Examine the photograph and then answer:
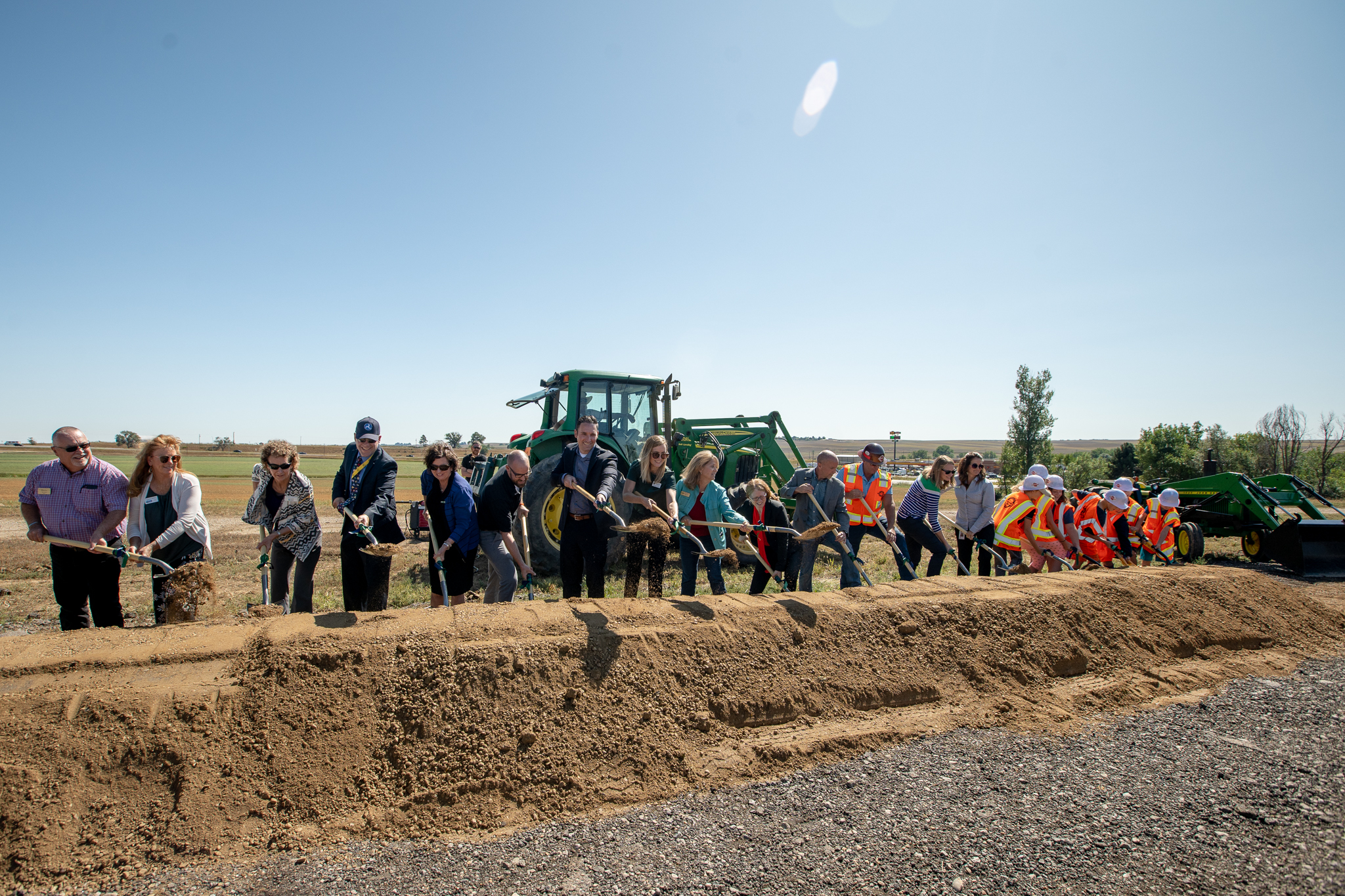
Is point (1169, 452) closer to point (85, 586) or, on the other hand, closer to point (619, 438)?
point (619, 438)

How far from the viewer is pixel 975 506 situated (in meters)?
6.10

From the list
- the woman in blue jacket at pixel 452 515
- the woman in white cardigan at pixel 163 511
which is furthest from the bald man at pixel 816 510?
the woman in white cardigan at pixel 163 511

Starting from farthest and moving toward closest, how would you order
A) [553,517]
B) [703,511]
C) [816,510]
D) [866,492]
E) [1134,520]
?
[1134,520], [553,517], [866,492], [816,510], [703,511]

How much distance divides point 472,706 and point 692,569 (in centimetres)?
209

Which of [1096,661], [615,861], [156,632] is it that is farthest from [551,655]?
[1096,661]

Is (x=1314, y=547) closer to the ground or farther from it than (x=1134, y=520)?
closer to the ground

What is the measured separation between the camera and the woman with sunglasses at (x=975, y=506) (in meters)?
6.05

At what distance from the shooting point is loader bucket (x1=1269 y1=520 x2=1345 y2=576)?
7.95 metres

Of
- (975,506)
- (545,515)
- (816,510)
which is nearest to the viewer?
(816,510)

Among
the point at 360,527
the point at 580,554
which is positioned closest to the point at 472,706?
the point at 360,527

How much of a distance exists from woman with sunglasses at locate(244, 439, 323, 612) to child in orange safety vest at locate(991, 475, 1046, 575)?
18.7 ft

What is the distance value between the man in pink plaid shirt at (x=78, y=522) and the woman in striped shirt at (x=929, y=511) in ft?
18.7

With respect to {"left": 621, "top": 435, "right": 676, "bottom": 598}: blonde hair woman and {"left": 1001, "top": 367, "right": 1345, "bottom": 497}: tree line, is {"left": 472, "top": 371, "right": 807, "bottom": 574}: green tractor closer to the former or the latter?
{"left": 621, "top": 435, "right": 676, "bottom": 598}: blonde hair woman

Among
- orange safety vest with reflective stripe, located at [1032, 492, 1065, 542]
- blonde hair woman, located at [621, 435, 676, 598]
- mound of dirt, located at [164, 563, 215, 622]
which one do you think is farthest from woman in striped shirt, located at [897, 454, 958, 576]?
mound of dirt, located at [164, 563, 215, 622]
